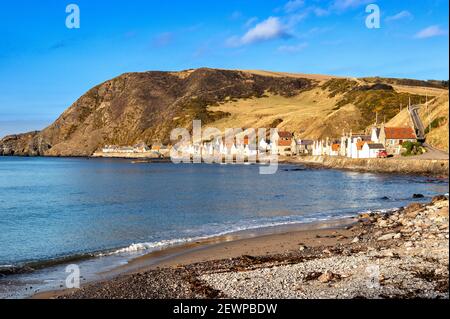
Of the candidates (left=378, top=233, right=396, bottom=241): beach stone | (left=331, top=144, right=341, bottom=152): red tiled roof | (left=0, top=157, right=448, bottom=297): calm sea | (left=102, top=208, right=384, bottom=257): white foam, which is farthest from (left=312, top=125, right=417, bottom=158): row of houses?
(left=378, top=233, right=396, bottom=241): beach stone

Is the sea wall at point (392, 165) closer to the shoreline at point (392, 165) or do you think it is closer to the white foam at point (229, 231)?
the shoreline at point (392, 165)

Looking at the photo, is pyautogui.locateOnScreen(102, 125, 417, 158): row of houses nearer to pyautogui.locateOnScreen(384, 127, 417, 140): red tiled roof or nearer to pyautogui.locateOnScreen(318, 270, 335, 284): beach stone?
pyautogui.locateOnScreen(384, 127, 417, 140): red tiled roof

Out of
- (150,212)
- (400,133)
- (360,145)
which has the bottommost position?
(150,212)

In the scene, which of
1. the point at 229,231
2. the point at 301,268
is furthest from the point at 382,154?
the point at 301,268

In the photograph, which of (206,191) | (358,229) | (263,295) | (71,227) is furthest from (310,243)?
(206,191)

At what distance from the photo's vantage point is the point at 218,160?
542 ft

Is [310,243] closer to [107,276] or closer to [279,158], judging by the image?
[107,276]

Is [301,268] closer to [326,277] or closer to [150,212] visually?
[326,277]

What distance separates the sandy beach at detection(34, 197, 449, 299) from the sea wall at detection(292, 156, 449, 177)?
53.2 m

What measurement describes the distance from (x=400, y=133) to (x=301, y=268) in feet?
290

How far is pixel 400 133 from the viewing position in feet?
321

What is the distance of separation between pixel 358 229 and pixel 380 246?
7623 mm

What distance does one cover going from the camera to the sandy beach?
13734mm

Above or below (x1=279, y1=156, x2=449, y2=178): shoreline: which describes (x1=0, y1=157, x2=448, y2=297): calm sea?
below
